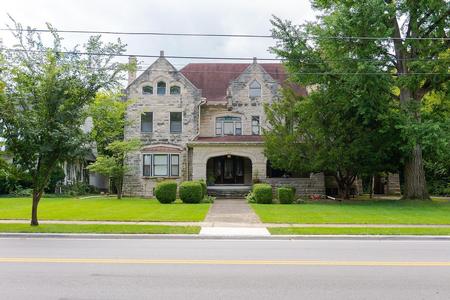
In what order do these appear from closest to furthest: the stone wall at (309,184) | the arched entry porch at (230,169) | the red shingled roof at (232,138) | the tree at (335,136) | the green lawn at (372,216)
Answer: the green lawn at (372,216) < the tree at (335,136) < the stone wall at (309,184) < the red shingled roof at (232,138) < the arched entry porch at (230,169)

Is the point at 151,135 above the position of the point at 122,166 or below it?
above

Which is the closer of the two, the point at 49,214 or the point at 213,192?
the point at 49,214

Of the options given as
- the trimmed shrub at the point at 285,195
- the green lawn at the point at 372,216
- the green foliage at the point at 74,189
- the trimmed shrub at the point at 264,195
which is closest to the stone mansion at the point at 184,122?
the green foliage at the point at 74,189

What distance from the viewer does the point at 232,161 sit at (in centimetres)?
3575

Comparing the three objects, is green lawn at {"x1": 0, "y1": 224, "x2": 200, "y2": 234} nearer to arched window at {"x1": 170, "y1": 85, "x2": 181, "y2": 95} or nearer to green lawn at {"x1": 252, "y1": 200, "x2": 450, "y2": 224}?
green lawn at {"x1": 252, "y1": 200, "x2": 450, "y2": 224}

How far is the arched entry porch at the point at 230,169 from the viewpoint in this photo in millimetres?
35438

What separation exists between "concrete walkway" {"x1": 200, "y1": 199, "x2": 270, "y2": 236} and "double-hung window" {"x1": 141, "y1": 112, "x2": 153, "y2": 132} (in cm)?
1523

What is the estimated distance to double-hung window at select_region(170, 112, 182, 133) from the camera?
34.7m

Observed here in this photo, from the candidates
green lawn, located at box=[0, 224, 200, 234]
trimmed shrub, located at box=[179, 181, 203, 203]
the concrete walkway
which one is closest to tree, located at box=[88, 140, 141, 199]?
trimmed shrub, located at box=[179, 181, 203, 203]

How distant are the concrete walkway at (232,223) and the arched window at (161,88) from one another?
1603 cm

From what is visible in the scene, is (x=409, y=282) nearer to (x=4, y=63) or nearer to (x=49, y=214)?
(x=4, y=63)

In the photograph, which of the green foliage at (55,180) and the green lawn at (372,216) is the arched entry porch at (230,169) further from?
the green lawn at (372,216)

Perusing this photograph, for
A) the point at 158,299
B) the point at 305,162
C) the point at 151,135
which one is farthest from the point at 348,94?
the point at 158,299

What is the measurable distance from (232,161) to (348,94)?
13.4 m
